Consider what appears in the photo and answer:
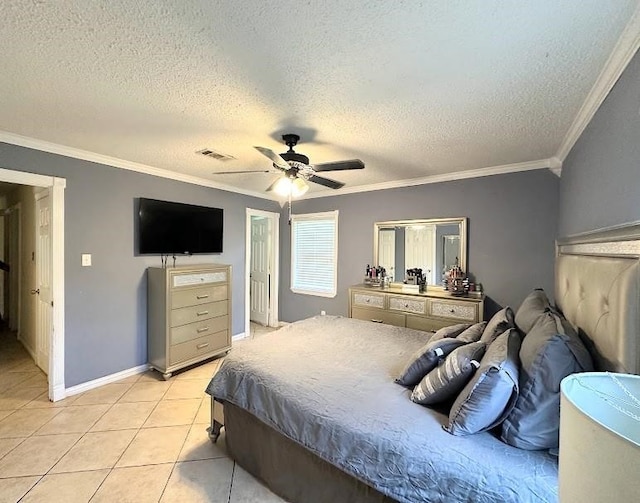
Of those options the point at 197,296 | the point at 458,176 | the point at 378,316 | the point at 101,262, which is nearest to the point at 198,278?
the point at 197,296

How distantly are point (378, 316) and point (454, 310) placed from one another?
0.90 metres

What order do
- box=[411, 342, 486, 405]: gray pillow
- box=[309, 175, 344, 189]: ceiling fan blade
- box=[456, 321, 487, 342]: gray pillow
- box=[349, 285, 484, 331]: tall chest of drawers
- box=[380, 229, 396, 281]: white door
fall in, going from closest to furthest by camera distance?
box=[411, 342, 486, 405]: gray pillow
box=[456, 321, 487, 342]: gray pillow
box=[309, 175, 344, 189]: ceiling fan blade
box=[349, 285, 484, 331]: tall chest of drawers
box=[380, 229, 396, 281]: white door

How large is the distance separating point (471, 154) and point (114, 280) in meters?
3.89

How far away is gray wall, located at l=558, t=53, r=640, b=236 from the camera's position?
4.25 ft

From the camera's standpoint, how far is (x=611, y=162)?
5.16 feet

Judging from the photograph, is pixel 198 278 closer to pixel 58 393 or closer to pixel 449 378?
pixel 58 393

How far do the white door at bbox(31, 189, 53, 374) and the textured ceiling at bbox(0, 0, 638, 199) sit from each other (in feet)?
2.69

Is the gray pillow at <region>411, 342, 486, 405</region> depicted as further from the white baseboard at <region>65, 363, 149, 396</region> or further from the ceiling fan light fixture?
the white baseboard at <region>65, 363, 149, 396</region>

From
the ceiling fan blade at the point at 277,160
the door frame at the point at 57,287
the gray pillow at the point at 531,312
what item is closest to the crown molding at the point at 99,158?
the door frame at the point at 57,287

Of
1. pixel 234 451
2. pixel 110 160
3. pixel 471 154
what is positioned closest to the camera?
pixel 234 451

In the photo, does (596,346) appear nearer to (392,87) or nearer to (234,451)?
(392,87)

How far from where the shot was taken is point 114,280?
10.8 feet

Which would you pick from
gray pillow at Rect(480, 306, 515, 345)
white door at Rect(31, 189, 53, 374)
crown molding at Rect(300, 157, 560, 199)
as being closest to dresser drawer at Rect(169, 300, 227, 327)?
white door at Rect(31, 189, 53, 374)

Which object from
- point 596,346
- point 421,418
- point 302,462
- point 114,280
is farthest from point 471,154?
point 114,280
